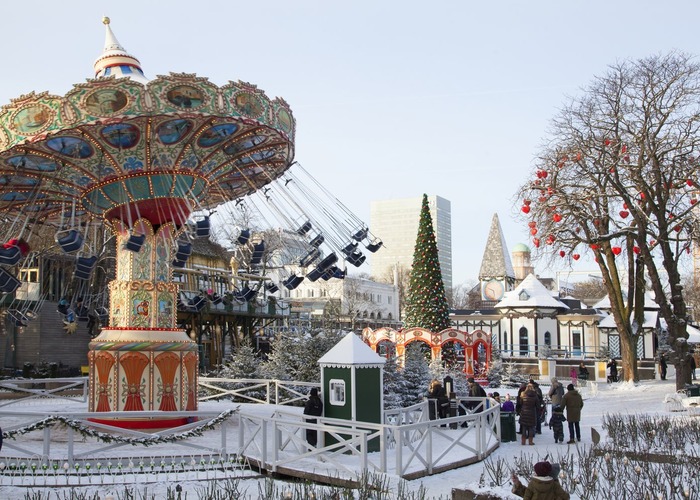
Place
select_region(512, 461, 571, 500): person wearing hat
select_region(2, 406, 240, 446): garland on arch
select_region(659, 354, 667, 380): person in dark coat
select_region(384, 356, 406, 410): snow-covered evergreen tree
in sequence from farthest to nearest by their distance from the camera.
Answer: select_region(659, 354, 667, 380): person in dark coat → select_region(384, 356, 406, 410): snow-covered evergreen tree → select_region(2, 406, 240, 446): garland on arch → select_region(512, 461, 571, 500): person wearing hat

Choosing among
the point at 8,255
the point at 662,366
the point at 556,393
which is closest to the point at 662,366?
the point at 662,366

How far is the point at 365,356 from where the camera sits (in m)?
14.9

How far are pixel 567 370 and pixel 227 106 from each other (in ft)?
95.7

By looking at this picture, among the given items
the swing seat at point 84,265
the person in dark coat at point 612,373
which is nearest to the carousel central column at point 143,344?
the swing seat at point 84,265

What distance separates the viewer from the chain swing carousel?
605 inches

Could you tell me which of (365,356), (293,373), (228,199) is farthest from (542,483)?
(293,373)

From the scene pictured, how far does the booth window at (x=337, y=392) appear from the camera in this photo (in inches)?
582

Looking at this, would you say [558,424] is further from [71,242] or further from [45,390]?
[45,390]

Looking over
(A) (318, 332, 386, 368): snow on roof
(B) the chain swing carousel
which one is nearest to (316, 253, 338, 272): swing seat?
(B) the chain swing carousel

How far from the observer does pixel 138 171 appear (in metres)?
17.2

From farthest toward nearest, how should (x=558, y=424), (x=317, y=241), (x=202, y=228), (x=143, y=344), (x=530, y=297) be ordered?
(x=530, y=297)
(x=317, y=241)
(x=202, y=228)
(x=143, y=344)
(x=558, y=424)

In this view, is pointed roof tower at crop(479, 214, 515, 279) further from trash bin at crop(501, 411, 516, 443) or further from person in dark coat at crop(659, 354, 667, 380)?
trash bin at crop(501, 411, 516, 443)

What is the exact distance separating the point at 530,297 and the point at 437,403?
3776 centimetres

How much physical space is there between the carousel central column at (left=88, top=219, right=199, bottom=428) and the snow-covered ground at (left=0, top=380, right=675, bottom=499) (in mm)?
2168
